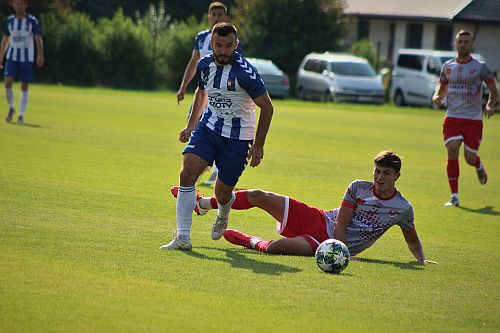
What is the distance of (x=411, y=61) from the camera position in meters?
39.9

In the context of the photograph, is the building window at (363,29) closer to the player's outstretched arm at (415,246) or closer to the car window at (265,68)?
the car window at (265,68)

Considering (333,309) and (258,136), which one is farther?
(258,136)

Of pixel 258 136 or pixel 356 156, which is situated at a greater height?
pixel 258 136

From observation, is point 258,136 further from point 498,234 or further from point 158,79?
point 158,79

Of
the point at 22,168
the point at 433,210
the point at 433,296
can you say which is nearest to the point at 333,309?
the point at 433,296

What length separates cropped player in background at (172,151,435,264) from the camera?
349 inches

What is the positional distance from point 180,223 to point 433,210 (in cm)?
551

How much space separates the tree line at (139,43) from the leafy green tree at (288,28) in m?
0.05

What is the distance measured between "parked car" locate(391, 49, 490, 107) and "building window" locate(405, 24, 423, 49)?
64.3 ft

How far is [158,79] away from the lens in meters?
43.8

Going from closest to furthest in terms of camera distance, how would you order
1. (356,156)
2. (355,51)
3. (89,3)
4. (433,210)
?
(433,210), (356,156), (355,51), (89,3)

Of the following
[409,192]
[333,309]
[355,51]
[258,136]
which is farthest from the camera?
[355,51]

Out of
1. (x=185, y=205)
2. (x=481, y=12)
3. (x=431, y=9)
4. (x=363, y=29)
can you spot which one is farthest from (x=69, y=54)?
(x=185, y=205)

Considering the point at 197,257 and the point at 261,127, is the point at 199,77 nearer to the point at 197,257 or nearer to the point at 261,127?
the point at 261,127
